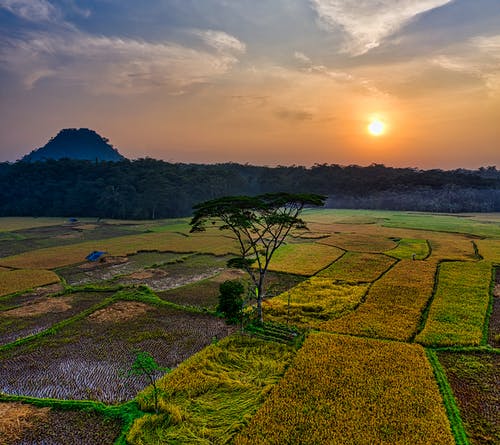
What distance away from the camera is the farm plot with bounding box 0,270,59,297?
2331 centimetres

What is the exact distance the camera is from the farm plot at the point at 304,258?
94.3ft

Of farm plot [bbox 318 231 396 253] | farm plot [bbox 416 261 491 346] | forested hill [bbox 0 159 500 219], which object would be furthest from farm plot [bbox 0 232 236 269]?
forested hill [bbox 0 159 500 219]

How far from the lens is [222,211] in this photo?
18.3m

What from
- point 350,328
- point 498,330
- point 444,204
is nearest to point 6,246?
point 350,328

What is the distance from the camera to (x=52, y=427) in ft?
31.9

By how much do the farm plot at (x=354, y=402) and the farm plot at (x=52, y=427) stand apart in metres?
3.94

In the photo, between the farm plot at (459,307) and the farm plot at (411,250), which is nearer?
the farm plot at (459,307)

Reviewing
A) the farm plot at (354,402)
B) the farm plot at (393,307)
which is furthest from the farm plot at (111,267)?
the farm plot at (354,402)

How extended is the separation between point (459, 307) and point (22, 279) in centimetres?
2880

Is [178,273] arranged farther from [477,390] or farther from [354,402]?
[477,390]

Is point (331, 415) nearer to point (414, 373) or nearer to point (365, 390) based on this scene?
point (365, 390)

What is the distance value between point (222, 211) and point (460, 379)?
40.4ft

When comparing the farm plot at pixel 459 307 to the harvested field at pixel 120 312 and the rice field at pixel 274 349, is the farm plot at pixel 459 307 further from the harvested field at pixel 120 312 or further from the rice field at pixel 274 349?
the harvested field at pixel 120 312

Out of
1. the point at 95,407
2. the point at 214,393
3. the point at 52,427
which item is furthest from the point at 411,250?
the point at 52,427
